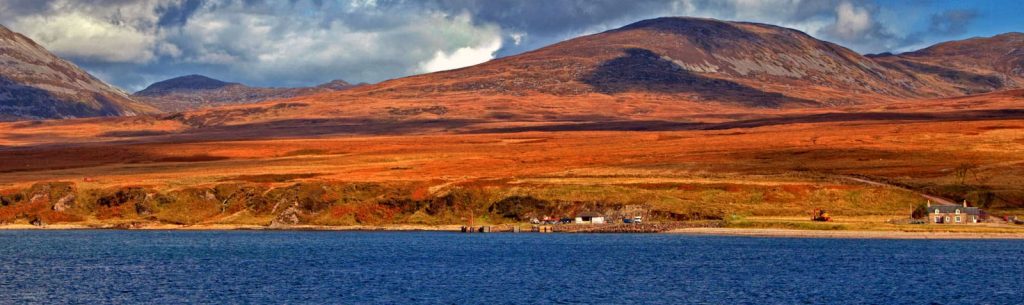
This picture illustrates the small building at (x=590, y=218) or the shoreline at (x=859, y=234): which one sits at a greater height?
the small building at (x=590, y=218)

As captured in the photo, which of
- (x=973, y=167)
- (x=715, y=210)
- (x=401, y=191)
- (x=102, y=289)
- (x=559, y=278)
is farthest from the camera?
(x=973, y=167)

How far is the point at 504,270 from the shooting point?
3802 inches

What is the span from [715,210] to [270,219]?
183ft

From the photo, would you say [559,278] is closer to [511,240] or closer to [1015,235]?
[511,240]

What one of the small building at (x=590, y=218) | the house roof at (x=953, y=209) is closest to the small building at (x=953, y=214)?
the house roof at (x=953, y=209)

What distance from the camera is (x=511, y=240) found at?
433ft

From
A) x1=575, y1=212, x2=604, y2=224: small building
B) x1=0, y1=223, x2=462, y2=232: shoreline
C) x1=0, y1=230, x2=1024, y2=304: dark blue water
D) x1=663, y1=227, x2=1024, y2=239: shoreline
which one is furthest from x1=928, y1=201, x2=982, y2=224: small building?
x1=0, y1=223, x2=462, y2=232: shoreline

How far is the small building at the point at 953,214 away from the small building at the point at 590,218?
125 feet

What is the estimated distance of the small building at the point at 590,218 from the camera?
489ft

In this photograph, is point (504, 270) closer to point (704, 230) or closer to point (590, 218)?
point (704, 230)

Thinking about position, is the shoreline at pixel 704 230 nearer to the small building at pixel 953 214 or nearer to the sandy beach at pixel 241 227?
the sandy beach at pixel 241 227

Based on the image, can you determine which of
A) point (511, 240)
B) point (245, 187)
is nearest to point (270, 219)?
point (245, 187)

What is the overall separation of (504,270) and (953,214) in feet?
215

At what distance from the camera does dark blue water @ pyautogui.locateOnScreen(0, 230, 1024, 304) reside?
258 feet
